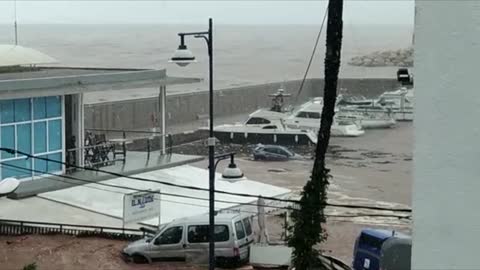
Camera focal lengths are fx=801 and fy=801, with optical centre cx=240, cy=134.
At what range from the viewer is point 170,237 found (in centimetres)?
1472

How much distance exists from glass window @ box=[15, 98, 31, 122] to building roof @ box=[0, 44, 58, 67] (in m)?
6.27

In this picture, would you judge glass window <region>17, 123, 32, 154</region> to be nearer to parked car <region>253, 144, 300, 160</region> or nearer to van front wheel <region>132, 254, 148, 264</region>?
van front wheel <region>132, 254, 148, 264</region>

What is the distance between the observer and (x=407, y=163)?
37.0 m

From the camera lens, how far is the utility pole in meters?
11.1

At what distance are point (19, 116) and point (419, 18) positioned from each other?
16410mm

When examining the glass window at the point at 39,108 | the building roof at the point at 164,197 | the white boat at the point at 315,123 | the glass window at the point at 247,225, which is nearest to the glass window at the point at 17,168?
the building roof at the point at 164,197

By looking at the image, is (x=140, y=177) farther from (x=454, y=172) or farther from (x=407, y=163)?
(x=407, y=163)

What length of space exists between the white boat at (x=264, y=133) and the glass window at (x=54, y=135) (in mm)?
26034

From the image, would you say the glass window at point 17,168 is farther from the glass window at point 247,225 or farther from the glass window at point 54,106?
the glass window at point 247,225

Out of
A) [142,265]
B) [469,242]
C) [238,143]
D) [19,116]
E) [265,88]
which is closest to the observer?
[469,242]

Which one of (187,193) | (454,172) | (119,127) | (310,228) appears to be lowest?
(119,127)

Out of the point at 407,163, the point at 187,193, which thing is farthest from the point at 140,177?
the point at 407,163

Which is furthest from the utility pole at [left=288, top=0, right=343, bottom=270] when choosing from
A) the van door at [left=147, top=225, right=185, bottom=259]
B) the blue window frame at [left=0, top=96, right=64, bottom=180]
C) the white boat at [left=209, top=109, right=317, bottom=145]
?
the white boat at [left=209, top=109, right=317, bottom=145]

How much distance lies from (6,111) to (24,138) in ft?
2.68
